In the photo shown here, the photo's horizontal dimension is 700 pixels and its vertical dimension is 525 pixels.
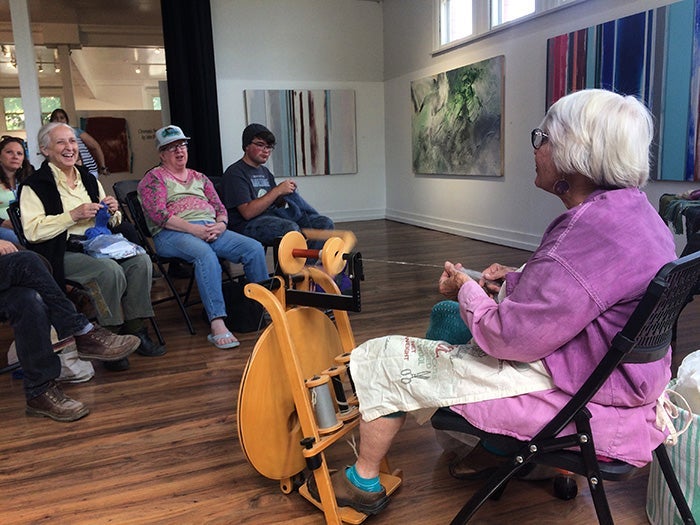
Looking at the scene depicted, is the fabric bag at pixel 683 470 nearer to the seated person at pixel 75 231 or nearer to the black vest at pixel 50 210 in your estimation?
the seated person at pixel 75 231

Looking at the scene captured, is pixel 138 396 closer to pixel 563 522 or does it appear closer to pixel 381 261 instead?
pixel 563 522

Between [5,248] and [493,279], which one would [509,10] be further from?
[5,248]

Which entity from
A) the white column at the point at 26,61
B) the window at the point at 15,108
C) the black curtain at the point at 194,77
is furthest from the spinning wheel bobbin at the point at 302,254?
the window at the point at 15,108

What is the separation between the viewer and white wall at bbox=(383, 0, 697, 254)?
16.9ft

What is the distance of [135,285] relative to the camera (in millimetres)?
2863

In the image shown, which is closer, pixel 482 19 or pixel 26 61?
pixel 26 61

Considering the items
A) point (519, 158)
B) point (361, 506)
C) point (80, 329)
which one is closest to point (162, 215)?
point (80, 329)

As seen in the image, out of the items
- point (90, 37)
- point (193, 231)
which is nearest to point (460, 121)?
point (193, 231)

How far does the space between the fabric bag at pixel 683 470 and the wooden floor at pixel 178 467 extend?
124 millimetres

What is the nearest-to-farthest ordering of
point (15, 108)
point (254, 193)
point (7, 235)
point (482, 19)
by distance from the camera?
point (7, 235) → point (254, 193) → point (482, 19) → point (15, 108)

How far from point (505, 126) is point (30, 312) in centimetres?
494

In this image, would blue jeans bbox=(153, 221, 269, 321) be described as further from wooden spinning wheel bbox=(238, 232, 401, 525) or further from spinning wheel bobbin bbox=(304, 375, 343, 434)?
spinning wheel bobbin bbox=(304, 375, 343, 434)

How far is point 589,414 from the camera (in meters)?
1.12

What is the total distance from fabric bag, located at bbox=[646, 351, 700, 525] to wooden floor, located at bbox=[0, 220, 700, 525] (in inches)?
4.9
